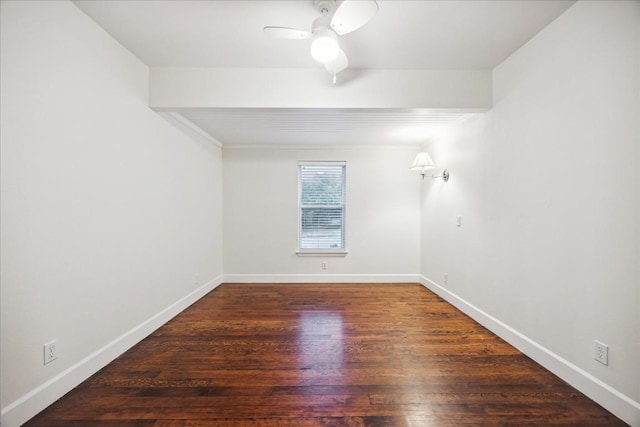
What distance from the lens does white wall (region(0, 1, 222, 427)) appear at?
4.54 feet

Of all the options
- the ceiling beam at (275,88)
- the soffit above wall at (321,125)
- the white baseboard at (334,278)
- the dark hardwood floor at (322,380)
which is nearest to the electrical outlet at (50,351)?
the dark hardwood floor at (322,380)

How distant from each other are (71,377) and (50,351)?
282 millimetres

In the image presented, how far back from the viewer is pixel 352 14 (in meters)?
1.45

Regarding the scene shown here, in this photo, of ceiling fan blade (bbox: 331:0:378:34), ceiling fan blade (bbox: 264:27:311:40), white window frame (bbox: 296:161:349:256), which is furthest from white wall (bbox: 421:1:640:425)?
white window frame (bbox: 296:161:349:256)

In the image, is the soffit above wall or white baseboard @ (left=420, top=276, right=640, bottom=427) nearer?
white baseboard @ (left=420, top=276, right=640, bottom=427)

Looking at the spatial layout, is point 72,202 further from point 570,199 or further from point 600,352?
point 600,352

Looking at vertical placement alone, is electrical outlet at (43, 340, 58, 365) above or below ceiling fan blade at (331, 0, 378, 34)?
below

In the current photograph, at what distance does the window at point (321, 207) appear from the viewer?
4.46 metres

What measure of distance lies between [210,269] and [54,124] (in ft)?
8.96

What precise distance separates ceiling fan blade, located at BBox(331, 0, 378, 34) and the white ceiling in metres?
0.29

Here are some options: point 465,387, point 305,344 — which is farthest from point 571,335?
point 305,344

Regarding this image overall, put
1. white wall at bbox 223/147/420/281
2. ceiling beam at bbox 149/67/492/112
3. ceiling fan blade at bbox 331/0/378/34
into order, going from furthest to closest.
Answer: white wall at bbox 223/147/420/281 → ceiling beam at bbox 149/67/492/112 → ceiling fan blade at bbox 331/0/378/34

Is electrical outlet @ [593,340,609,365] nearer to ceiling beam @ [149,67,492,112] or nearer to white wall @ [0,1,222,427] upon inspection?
ceiling beam @ [149,67,492,112]

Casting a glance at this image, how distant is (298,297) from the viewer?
142 inches
